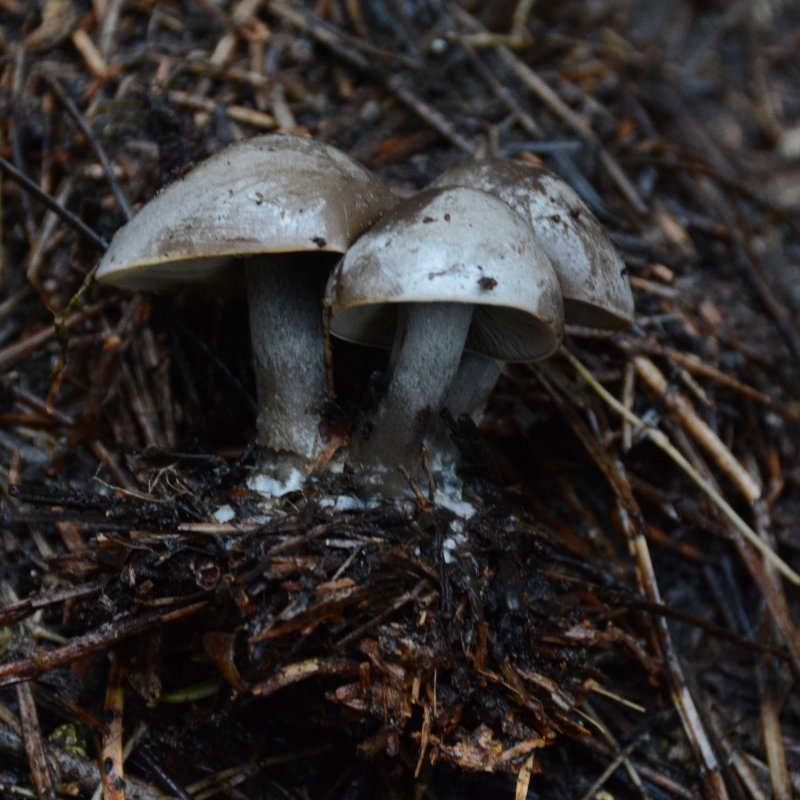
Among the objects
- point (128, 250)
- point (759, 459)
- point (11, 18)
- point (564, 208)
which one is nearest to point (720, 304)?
point (759, 459)

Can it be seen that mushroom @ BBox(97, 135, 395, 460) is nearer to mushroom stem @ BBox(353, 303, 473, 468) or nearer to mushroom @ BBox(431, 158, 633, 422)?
mushroom stem @ BBox(353, 303, 473, 468)

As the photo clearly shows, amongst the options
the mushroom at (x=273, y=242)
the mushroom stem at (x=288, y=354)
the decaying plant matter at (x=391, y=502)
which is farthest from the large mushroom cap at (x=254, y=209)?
the decaying plant matter at (x=391, y=502)

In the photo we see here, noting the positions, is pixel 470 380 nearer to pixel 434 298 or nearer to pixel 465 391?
pixel 465 391

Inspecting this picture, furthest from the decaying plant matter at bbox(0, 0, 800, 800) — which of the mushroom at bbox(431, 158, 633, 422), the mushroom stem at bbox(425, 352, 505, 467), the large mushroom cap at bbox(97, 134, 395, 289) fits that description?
the large mushroom cap at bbox(97, 134, 395, 289)

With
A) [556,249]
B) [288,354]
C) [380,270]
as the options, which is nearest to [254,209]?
[380,270]

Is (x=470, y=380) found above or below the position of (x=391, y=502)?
above

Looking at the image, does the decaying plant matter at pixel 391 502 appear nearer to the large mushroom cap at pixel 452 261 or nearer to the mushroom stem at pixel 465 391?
the mushroom stem at pixel 465 391
